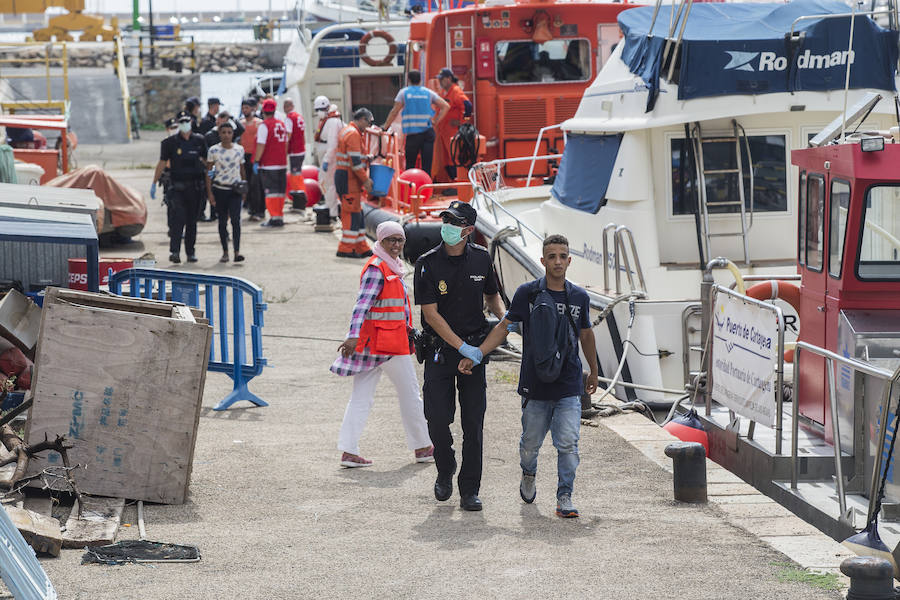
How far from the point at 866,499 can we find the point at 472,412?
2.22 m

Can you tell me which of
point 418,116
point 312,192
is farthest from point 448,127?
point 312,192

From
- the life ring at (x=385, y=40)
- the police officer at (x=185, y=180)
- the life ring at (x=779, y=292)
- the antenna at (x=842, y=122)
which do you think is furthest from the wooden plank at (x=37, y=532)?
the life ring at (x=385, y=40)

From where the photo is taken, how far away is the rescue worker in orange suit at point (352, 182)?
16.8 metres

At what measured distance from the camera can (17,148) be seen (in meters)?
20.0

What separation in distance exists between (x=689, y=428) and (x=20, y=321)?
4.58m

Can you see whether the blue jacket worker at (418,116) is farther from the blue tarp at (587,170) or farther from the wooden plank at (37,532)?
the wooden plank at (37,532)

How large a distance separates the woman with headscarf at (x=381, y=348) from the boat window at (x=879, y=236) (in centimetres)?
278

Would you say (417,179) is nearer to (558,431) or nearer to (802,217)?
(802,217)

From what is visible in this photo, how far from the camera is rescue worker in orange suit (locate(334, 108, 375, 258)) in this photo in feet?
55.3

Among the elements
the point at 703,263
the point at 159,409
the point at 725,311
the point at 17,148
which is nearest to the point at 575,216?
the point at 703,263

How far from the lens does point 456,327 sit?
21.5 ft

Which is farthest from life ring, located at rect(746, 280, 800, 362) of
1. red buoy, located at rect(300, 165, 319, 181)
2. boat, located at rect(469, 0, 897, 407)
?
red buoy, located at rect(300, 165, 319, 181)

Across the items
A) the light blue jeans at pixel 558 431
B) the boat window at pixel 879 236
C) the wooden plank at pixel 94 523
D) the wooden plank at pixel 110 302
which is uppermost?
the boat window at pixel 879 236

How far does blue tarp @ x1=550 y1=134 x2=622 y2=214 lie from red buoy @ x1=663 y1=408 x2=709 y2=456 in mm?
3104
